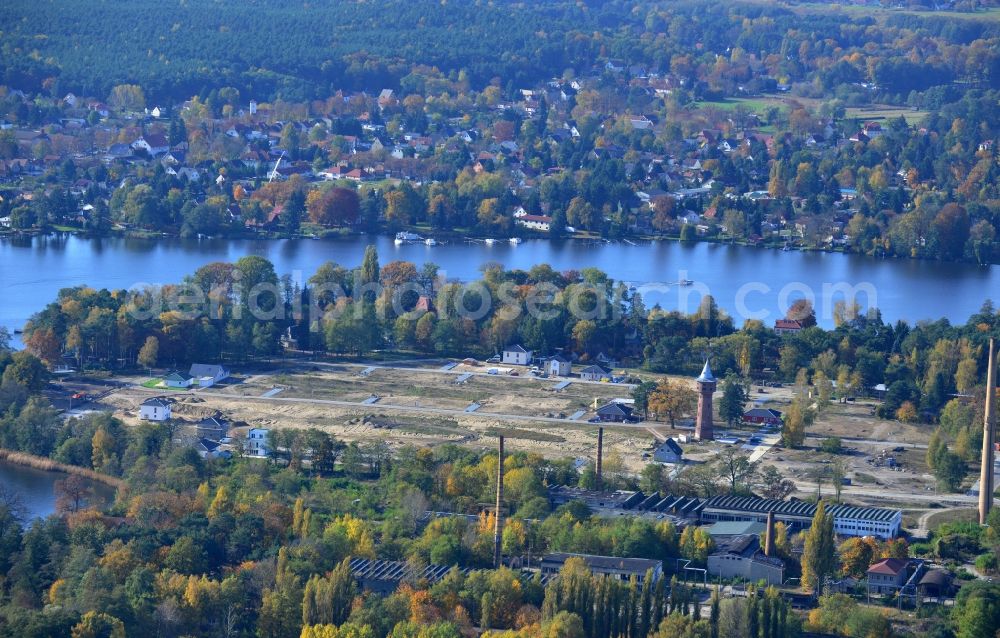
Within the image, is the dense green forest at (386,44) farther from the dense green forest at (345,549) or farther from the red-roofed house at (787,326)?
the dense green forest at (345,549)

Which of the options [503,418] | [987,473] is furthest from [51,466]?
[987,473]

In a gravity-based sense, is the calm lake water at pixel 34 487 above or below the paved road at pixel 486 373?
below

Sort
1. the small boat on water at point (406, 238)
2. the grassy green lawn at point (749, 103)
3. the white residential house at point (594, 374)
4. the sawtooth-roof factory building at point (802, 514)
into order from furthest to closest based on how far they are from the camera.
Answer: the grassy green lawn at point (749, 103)
the small boat on water at point (406, 238)
the white residential house at point (594, 374)
the sawtooth-roof factory building at point (802, 514)

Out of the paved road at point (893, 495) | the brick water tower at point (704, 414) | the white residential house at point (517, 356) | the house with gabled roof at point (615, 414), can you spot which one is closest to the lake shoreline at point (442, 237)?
the white residential house at point (517, 356)

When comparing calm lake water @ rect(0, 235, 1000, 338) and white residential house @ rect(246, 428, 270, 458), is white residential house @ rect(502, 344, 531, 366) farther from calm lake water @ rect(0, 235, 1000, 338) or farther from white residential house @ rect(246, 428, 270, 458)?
white residential house @ rect(246, 428, 270, 458)

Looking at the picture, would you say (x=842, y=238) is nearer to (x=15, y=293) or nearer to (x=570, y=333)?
→ (x=570, y=333)

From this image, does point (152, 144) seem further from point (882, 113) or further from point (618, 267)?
point (882, 113)
